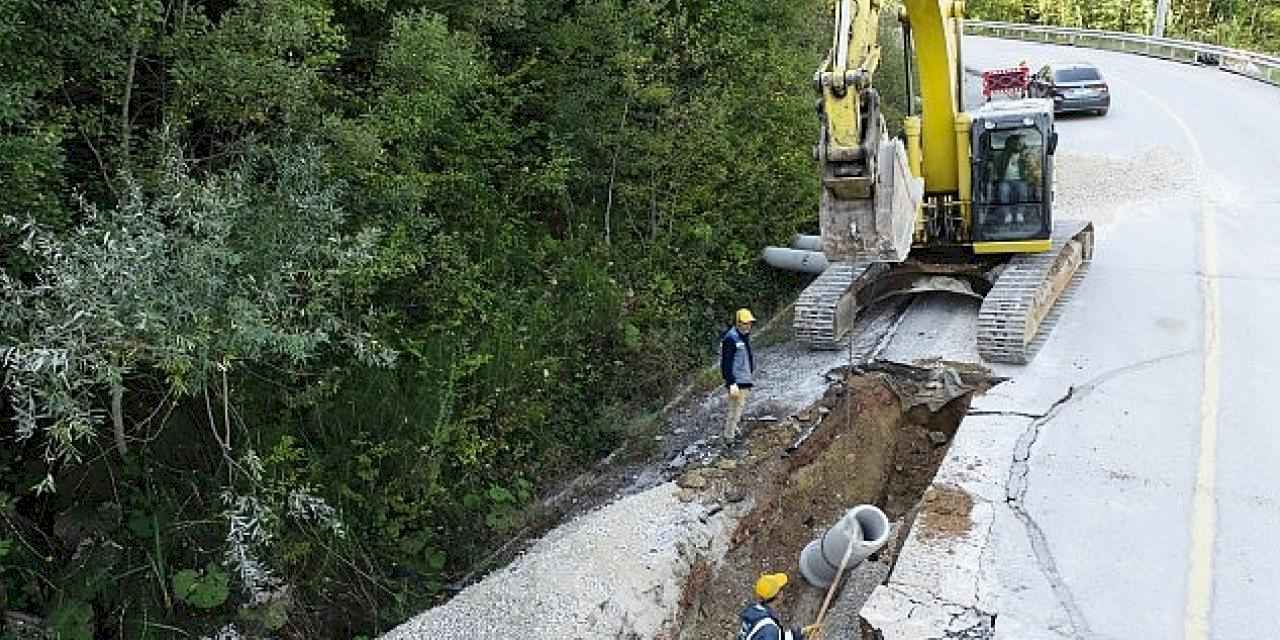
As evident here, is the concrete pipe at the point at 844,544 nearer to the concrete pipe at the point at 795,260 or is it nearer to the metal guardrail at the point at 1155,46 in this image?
the concrete pipe at the point at 795,260

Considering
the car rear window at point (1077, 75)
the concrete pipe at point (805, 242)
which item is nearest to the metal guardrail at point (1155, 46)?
the car rear window at point (1077, 75)

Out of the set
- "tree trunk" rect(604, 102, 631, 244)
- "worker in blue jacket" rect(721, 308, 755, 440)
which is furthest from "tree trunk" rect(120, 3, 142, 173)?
"tree trunk" rect(604, 102, 631, 244)

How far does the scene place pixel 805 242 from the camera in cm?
1662

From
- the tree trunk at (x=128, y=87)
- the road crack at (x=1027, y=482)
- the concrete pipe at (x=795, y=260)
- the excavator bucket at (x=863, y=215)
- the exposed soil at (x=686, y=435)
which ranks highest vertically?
the tree trunk at (x=128, y=87)

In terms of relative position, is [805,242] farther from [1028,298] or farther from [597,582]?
[597,582]

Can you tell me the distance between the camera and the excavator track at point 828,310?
42.5ft

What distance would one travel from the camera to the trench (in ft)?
30.7

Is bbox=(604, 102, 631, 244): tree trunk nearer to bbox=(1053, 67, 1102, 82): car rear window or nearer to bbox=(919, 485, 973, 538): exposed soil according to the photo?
bbox=(919, 485, 973, 538): exposed soil

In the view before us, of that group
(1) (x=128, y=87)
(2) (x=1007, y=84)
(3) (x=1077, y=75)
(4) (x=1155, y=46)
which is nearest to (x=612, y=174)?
(1) (x=128, y=87)

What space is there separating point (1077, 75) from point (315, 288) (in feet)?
79.8

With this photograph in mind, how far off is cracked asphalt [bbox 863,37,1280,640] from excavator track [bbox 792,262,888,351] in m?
0.71

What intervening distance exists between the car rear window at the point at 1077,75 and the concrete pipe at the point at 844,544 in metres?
21.6

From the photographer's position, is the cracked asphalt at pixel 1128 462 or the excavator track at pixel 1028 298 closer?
the cracked asphalt at pixel 1128 462

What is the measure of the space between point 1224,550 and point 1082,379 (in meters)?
3.23
